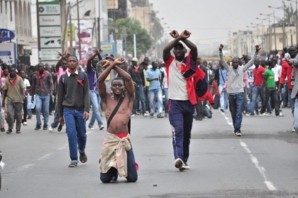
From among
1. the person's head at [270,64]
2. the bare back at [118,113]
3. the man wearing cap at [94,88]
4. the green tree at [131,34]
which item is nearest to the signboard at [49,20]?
the person's head at [270,64]

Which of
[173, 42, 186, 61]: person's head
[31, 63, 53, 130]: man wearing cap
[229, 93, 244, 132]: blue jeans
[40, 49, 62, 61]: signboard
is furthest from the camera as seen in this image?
[40, 49, 62, 61]: signboard

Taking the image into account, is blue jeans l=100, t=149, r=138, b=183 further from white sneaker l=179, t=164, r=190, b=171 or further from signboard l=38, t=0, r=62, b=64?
signboard l=38, t=0, r=62, b=64

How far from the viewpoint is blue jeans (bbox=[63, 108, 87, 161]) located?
15.4m

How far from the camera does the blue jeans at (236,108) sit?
69.0 feet

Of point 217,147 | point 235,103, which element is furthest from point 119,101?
point 235,103

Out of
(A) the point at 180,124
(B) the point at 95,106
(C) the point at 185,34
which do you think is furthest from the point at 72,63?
(B) the point at 95,106

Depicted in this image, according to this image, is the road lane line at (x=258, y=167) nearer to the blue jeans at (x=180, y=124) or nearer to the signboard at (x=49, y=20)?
the blue jeans at (x=180, y=124)

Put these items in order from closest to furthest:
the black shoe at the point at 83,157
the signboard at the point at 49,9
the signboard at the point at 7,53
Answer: the black shoe at the point at 83,157, the signboard at the point at 7,53, the signboard at the point at 49,9

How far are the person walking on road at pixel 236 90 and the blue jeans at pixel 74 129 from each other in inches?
236

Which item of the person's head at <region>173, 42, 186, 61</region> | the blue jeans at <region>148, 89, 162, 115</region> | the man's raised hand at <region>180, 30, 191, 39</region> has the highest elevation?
the man's raised hand at <region>180, 30, 191, 39</region>

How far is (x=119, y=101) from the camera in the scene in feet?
44.1

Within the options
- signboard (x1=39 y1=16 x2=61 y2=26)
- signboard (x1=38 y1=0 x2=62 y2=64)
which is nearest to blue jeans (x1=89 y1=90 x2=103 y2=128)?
signboard (x1=38 y1=0 x2=62 y2=64)

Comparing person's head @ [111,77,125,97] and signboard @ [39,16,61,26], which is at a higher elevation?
signboard @ [39,16,61,26]

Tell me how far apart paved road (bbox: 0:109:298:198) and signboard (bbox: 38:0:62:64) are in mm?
33770
